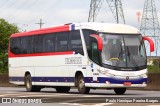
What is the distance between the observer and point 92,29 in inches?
1095

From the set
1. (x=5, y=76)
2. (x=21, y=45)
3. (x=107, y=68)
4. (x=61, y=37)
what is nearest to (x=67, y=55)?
(x=61, y=37)

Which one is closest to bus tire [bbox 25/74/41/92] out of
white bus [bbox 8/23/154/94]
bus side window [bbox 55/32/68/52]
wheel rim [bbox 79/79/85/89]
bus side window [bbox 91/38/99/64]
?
white bus [bbox 8/23/154/94]

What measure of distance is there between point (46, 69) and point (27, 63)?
2.19 metres

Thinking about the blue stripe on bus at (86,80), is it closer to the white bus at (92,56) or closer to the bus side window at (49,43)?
the white bus at (92,56)

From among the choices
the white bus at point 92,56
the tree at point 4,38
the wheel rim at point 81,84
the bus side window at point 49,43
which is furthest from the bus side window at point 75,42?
the tree at point 4,38

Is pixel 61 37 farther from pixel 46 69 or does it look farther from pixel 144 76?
pixel 144 76

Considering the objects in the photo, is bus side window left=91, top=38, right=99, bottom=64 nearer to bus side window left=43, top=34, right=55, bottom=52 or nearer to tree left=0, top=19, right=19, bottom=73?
bus side window left=43, top=34, right=55, bottom=52

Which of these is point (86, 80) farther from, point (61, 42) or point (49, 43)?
point (49, 43)

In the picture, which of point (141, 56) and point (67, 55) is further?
point (67, 55)

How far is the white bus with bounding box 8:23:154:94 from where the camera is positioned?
27.1 m

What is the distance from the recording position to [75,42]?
94.7 feet

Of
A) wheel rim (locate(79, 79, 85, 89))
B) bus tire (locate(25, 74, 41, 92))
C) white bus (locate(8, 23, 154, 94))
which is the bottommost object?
bus tire (locate(25, 74, 41, 92))

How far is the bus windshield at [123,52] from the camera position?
27.1 m

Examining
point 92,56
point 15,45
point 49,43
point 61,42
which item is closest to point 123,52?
point 92,56
